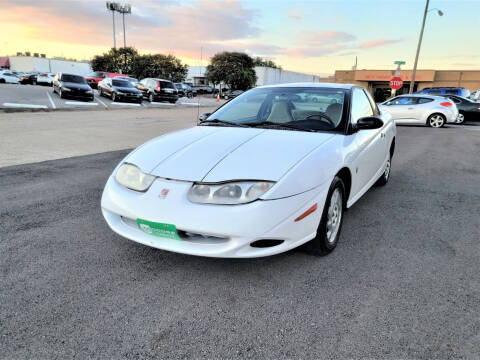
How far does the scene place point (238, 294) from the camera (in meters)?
2.44

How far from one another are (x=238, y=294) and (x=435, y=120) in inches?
605

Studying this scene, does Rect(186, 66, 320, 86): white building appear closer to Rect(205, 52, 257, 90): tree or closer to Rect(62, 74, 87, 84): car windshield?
Rect(205, 52, 257, 90): tree

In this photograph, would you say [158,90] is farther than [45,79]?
No

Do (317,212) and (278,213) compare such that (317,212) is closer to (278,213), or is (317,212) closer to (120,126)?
(278,213)

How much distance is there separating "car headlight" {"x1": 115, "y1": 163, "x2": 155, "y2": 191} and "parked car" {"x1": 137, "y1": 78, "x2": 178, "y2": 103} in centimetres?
2276

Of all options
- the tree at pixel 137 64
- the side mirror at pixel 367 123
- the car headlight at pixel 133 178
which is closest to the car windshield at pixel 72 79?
the car headlight at pixel 133 178

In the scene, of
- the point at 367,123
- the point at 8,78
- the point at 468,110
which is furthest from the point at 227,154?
the point at 8,78

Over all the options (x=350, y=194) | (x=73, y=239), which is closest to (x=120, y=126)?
(x=73, y=239)

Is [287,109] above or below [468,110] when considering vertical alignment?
above

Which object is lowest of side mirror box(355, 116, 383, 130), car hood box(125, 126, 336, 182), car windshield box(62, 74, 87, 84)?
car hood box(125, 126, 336, 182)

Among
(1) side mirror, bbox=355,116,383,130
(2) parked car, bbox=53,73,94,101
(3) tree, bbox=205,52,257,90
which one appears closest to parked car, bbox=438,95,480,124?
(1) side mirror, bbox=355,116,383,130

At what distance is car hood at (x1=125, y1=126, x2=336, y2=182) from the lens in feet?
8.16

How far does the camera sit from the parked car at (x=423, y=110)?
14594mm

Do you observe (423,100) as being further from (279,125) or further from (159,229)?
(159,229)
